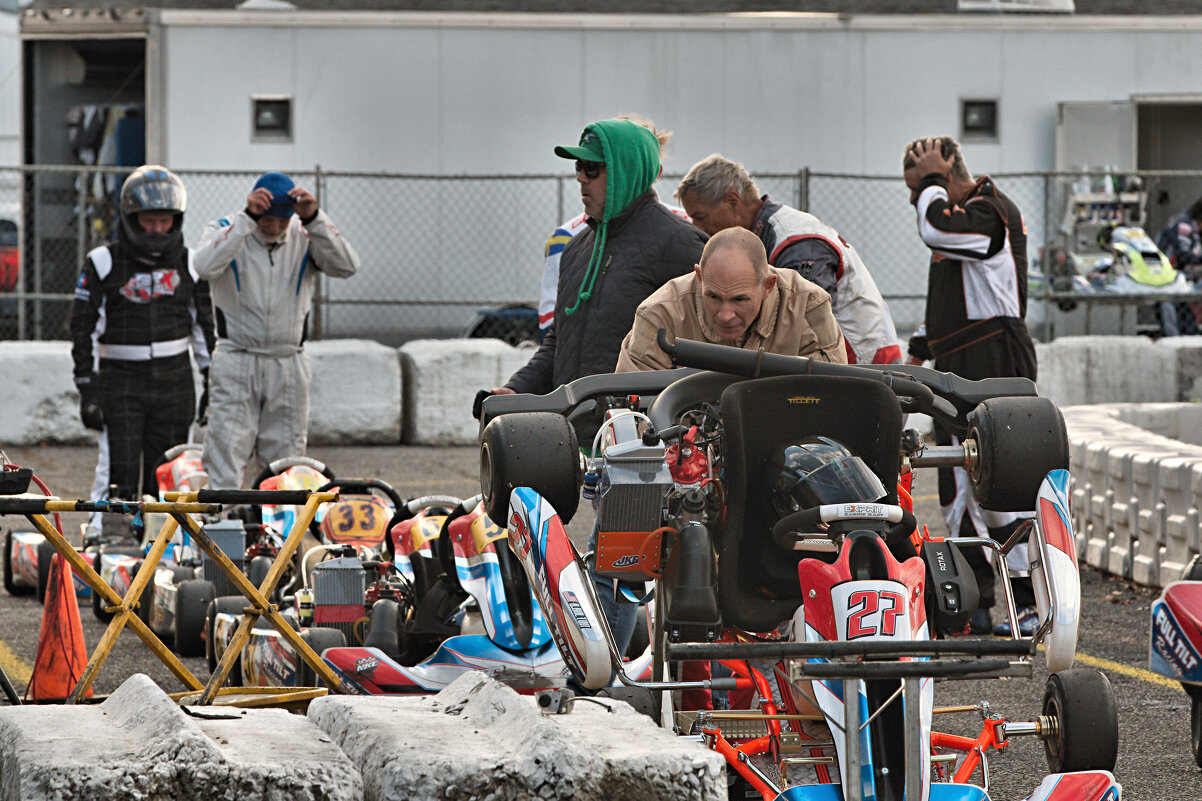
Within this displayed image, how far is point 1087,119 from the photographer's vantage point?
15938 mm

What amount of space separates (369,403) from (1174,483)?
295 inches

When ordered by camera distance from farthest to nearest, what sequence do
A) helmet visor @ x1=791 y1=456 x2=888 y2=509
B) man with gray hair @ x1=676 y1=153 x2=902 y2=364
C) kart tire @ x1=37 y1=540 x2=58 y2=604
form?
1. kart tire @ x1=37 y1=540 x2=58 y2=604
2. man with gray hair @ x1=676 y1=153 x2=902 y2=364
3. helmet visor @ x1=791 y1=456 x2=888 y2=509

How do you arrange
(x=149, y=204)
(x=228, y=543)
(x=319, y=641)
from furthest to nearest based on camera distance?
(x=149, y=204) → (x=228, y=543) → (x=319, y=641)

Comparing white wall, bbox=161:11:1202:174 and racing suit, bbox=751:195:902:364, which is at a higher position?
white wall, bbox=161:11:1202:174

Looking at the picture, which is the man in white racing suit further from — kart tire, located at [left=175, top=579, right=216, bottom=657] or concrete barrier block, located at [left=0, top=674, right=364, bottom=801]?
concrete barrier block, located at [left=0, top=674, right=364, bottom=801]

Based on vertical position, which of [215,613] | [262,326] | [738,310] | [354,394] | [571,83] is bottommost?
[215,613]

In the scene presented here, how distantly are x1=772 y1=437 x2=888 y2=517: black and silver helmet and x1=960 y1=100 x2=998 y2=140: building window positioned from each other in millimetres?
13137

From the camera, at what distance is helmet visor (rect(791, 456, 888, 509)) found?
11.0ft

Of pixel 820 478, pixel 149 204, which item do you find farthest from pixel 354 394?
pixel 820 478

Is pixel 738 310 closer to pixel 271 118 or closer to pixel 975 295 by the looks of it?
pixel 975 295

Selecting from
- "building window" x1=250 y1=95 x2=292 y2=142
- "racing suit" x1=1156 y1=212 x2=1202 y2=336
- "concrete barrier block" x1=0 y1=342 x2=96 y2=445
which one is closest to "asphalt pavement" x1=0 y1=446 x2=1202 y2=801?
"concrete barrier block" x1=0 y1=342 x2=96 y2=445

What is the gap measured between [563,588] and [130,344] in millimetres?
Result: 5778

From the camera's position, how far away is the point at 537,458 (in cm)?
357

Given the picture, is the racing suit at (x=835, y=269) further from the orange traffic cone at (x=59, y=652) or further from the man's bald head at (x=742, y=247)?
the orange traffic cone at (x=59, y=652)
